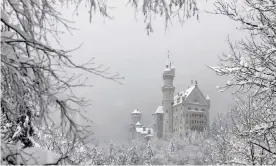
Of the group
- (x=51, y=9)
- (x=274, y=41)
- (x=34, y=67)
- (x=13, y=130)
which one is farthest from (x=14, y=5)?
(x=274, y=41)

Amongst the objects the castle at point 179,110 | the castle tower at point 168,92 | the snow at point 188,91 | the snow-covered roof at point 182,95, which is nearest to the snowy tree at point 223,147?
the castle at point 179,110

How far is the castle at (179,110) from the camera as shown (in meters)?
88.5

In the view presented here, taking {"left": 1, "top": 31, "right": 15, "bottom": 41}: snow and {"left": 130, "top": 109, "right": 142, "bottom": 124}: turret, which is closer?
{"left": 1, "top": 31, "right": 15, "bottom": 41}: snow

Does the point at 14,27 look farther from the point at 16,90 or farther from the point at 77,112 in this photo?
the point at 77,112

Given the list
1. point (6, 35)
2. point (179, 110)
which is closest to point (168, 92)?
point (179, 110)

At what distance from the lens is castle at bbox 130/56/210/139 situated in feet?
290

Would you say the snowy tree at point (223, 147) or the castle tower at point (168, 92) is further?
the castle tower at point (168, 92)

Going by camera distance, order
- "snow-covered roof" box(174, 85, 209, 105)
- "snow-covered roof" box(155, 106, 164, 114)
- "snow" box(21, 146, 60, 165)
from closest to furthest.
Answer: "snow" box(21, 146, 60, 165) < "snow-covered roof" box(174, 85, 209, 105) < "snow-covered roof" box(155, 106, 164, 114)

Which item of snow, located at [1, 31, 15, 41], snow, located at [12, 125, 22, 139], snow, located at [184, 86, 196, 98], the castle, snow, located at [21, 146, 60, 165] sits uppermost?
snow, located at [184, 86, 196, 98]

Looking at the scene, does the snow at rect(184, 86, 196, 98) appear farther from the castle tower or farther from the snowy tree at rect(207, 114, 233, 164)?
the snowy tree at rect(207, 114, 233, 164)

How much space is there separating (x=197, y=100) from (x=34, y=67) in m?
90.4

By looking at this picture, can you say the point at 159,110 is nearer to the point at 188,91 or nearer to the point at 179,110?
the point at 179,110

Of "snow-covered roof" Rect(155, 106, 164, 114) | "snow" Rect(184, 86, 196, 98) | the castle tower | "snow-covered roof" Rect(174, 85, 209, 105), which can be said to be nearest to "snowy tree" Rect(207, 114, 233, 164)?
"snow-covered roof" Rect(174, 85, 209, 105)

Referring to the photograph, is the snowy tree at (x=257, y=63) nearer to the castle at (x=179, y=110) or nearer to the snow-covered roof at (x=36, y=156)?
the snow-covered roof at (x=36, y=156)
